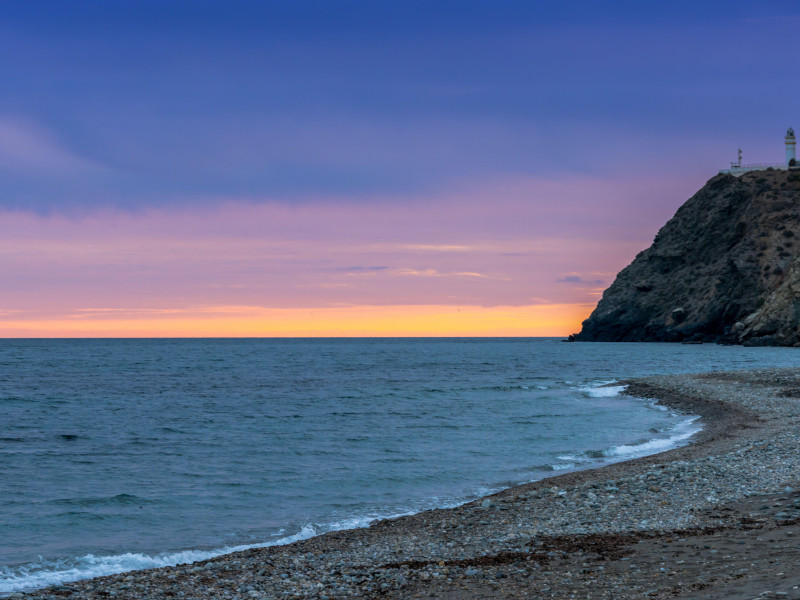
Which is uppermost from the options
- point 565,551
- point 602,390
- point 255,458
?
point 565,551

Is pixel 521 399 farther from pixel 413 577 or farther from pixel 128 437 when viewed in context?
pixel 413 577

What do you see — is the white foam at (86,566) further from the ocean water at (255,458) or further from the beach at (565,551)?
the beach at (565,551)

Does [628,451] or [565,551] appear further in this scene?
[628,451]

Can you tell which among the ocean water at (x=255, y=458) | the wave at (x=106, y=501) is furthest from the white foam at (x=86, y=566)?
the wave at (x=106, y=501)

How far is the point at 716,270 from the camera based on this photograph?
144 meters

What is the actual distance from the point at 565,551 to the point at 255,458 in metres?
16.8

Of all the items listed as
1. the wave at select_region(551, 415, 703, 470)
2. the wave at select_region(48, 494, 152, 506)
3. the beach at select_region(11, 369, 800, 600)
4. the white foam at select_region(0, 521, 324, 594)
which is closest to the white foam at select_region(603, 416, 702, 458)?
the wave at select_region(551, 415, 703, 470)

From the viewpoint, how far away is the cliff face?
132000 mm

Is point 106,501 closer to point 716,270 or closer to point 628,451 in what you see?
point 628,451

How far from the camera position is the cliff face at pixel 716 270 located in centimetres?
13200

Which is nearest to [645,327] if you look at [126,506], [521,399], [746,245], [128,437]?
[746,245]

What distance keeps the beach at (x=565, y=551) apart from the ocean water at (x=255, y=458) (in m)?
1.96

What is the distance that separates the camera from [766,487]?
16391 millimetres

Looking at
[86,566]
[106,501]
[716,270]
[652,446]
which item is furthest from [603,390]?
[716,270]
